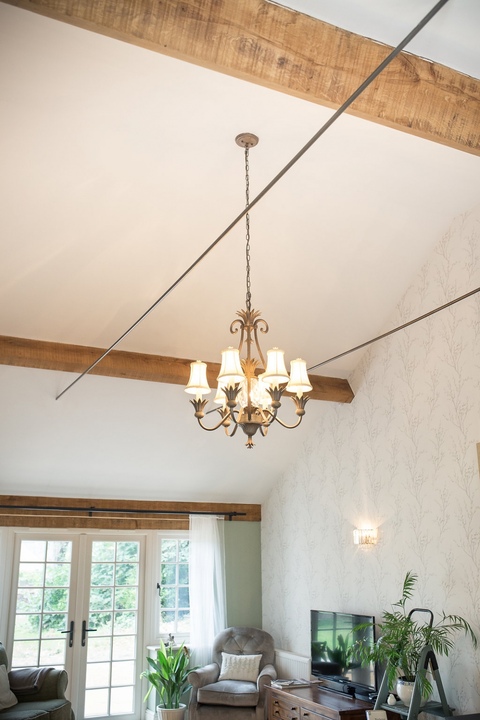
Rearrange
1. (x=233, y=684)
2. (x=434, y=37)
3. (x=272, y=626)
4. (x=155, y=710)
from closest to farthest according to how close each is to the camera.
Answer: (x=434, y=37) → (x=233, y=684) → (x=155, y=710) → (x=272, y=626)

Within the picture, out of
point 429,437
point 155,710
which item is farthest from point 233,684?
point 429,437

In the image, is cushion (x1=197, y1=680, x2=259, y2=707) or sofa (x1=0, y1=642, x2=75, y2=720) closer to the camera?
sofa (x1=0, y1=642, x2=75, y2=720)

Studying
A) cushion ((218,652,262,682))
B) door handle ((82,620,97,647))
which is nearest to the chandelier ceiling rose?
cushion ((218,652,262,682))

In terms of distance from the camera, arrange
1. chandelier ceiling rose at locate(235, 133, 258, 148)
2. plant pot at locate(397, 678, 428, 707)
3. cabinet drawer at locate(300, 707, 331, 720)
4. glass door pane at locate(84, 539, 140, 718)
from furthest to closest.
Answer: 1. glass door pane at locate(84, 539, 140, 718)
2. cabinet drawer at locate(300, 707, 331, 720)
3. plant pot at locate(397, 678, 428, 707)
4. chandelier ceiling rose at locate(235, 133, 258, 148)

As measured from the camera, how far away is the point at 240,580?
8266mm

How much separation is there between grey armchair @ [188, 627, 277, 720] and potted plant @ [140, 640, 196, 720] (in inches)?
8.7

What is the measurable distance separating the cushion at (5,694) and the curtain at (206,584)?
6.92 ft

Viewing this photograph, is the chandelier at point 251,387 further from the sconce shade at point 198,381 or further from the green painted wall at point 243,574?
the green painted wall at point 243,574

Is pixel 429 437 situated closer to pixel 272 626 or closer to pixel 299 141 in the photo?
pixel 299 141

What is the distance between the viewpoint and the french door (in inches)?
290

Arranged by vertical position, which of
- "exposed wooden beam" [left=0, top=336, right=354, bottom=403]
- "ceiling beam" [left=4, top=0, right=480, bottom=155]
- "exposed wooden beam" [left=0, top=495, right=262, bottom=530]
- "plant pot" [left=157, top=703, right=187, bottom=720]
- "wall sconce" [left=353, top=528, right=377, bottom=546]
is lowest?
"plant pot" [left=157, top=703, right=187, bottom=720]

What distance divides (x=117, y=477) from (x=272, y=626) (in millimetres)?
2529

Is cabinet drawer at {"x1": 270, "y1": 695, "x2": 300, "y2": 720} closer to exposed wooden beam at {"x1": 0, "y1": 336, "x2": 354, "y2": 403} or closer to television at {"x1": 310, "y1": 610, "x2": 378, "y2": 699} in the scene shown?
television at {"x1": 310, "y1": 610, "x2": 378, "y2": 699}

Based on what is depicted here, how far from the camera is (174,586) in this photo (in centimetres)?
820
